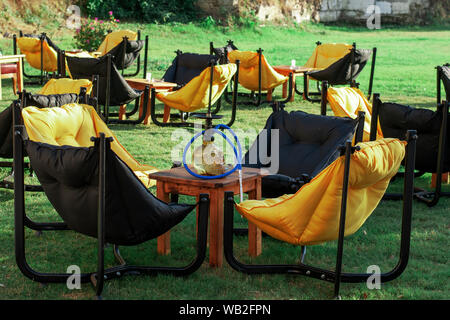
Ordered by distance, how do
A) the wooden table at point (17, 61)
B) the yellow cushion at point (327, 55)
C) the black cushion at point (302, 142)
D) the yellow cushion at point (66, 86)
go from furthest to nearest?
the yellow cushion at point (327, 55), the wooden table at point (17, 61), the yellow cushion at point (66, 86), the black cushion at point (302, 142)

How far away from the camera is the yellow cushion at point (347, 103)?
6281 mm

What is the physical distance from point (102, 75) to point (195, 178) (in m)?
4.41

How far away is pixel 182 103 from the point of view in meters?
8.38

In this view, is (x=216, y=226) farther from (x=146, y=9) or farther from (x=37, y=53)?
(x=146, y=9)

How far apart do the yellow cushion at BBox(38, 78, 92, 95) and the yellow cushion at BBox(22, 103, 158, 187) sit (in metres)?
1.20

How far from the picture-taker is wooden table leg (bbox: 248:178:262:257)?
167 inches

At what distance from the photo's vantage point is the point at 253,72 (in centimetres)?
1044

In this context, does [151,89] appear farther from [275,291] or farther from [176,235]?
[275,291]

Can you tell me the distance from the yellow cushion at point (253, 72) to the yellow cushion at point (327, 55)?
4.92 ft

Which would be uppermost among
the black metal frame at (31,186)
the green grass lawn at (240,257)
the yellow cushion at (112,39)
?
the yellow cushion at (112,39)

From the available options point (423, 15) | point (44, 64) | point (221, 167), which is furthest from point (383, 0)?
point (221, 167)

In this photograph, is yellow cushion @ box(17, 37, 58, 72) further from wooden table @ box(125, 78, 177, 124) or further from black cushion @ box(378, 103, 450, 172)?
black cushion @ box(378, 103, 450, 172)

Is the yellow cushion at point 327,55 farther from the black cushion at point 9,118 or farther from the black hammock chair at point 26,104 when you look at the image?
the black cushion at point 9,118

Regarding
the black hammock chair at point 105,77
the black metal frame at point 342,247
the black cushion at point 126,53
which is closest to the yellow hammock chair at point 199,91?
the black hammock chair at point 105,77
